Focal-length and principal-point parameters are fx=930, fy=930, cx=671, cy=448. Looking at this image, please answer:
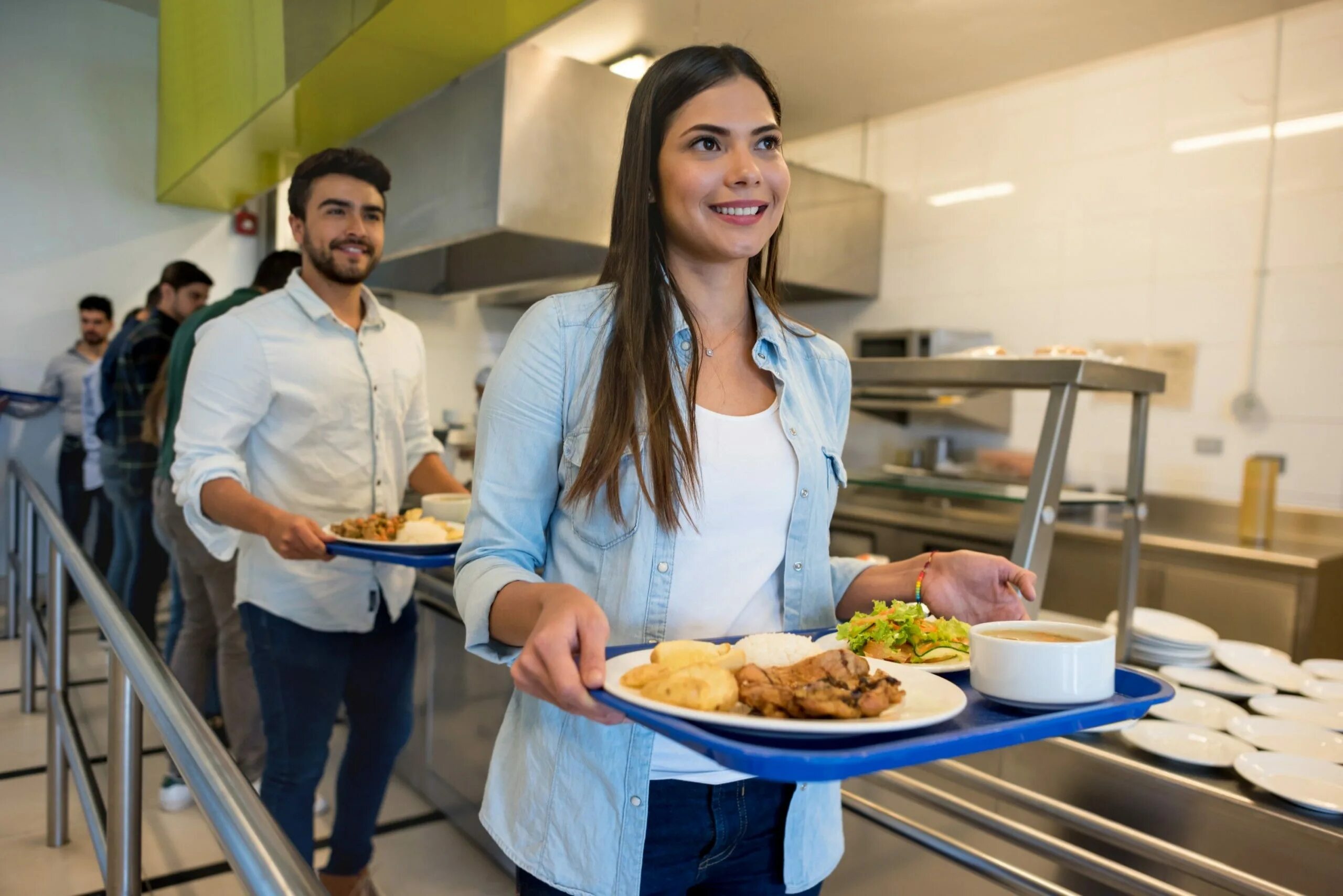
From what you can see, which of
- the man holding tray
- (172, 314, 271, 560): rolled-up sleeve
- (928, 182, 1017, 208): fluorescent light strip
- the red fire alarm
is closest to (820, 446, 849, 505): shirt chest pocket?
the man holding tray

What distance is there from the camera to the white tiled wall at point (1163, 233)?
3.43 metres

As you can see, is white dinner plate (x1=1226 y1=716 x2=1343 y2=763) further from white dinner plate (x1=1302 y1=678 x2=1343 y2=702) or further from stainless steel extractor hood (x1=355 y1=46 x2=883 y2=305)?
stainless steel extractor hood (x1=355 y1=46 x2=883 y2=305)

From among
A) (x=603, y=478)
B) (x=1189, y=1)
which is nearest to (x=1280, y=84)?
(x=1189, y=1)

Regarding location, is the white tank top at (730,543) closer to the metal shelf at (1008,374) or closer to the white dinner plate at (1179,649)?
the metal shelf at (1008,374)

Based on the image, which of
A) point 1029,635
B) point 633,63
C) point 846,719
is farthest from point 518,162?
point 846,719

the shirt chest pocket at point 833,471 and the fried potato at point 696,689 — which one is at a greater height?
the shirt chest pocket at point 833,471

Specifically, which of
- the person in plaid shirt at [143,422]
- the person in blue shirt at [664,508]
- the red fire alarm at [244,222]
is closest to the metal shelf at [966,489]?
the person in blue shirt at [664,508]

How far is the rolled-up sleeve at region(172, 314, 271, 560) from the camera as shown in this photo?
1.92 metres

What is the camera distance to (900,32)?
3594mm

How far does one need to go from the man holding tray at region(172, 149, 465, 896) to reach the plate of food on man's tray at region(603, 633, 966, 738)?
1.34 m

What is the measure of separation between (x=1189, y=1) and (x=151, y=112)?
5.88m

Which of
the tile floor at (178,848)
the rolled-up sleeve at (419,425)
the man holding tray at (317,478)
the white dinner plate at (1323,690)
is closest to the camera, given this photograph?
the white dinner plate at (1323,690)

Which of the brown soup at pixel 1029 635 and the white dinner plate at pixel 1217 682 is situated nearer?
the brown soup at pixel 1029 635

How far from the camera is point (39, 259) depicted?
5.69 metres
